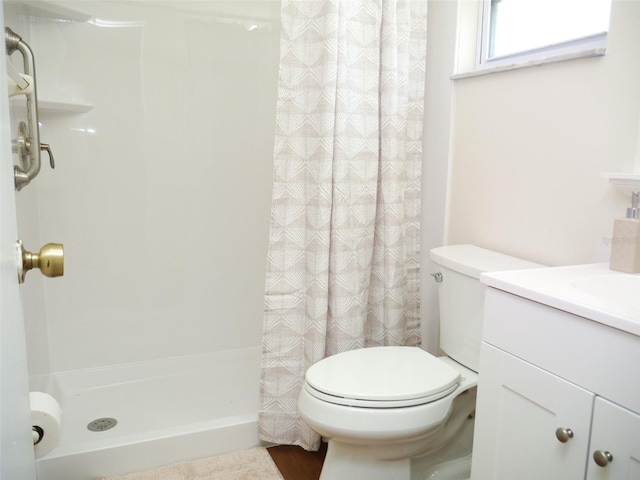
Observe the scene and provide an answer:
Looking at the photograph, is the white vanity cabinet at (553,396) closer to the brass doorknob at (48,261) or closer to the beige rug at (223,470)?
the beige rug at (223,470)

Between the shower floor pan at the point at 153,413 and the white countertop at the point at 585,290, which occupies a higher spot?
the white countertop at the point at 585,290

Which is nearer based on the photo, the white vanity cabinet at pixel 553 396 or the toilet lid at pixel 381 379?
the white vanity cabinet at pixel 553 396

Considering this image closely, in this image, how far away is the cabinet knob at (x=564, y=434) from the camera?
94 centimetres

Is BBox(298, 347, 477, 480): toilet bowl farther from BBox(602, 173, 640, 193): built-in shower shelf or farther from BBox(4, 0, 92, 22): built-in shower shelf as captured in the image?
BBox(4, 0, 92, 22): built-in shower shelf

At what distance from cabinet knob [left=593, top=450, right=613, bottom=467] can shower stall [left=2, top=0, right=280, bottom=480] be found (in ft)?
3.99

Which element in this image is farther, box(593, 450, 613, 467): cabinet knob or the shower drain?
the shower drain

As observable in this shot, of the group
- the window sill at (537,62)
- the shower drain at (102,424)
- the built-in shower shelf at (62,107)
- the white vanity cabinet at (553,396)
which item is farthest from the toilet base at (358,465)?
the built-in shower shelf at (62,107)

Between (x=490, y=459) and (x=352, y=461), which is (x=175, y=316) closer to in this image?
(x=352, y=461)

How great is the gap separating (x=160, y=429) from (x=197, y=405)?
0.97 feet

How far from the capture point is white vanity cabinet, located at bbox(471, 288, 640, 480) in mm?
844

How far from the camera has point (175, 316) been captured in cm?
237

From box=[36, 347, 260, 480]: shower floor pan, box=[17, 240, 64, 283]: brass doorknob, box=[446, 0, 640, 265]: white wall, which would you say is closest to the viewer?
box=[17, 240, 64, 283]: brass doorknob

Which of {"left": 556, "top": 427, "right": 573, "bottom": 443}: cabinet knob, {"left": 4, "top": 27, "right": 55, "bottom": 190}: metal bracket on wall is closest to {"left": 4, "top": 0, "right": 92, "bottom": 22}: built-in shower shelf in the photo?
{"left": 4, "top": 27, "right": 55, "bottom": 190}: metal bracket on wall

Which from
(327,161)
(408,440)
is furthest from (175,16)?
(408,440)
